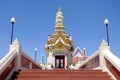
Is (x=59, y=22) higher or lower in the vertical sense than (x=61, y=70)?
higher

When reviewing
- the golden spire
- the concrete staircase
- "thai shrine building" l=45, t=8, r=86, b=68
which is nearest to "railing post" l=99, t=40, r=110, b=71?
the concrete staircase

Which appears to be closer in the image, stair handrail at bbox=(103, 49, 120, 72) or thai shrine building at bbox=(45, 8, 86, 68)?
stair handrail at bbox=(103, 49, 120, 72)

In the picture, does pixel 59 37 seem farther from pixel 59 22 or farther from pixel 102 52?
pixel 102 52

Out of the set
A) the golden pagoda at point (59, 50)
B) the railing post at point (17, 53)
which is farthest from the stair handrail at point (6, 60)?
the golden pagoda at point (59, 50)

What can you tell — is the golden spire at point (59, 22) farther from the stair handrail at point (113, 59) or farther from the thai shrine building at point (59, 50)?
the stair handrail at point (113, 59)

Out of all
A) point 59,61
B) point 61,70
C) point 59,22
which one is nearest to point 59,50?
point 59,61

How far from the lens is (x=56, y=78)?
917 centimetres

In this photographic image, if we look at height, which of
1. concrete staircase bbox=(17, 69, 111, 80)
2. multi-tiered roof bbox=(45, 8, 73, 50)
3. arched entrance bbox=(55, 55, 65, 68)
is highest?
multi-tiered roof bbox=(45, 8, 73, 50)

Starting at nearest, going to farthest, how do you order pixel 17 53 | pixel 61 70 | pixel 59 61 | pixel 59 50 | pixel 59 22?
1. pixel 61 70
2. pixel 17 53
3. pixel 59 61
4. pixel 59 50
5. pixel 59 22

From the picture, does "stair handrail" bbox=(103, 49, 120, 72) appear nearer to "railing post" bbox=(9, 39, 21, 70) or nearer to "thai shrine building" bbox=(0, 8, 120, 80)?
"thai shrine building" bbox=(0, 8, 120, 80)

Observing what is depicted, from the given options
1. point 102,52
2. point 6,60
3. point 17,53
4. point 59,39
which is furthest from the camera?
point 59,39

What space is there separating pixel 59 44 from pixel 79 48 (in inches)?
323

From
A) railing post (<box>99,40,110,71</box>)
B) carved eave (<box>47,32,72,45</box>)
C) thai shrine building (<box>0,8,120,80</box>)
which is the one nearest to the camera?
thai shrine building (<box>0,8,120,80</box>)

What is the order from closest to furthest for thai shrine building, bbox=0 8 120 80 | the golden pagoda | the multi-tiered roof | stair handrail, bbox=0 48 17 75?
stair handrail, bbox=0 48 17 75, thai shrine building, bbox=0 8 120 80, the golden pagoda, the multi-tiered roof
